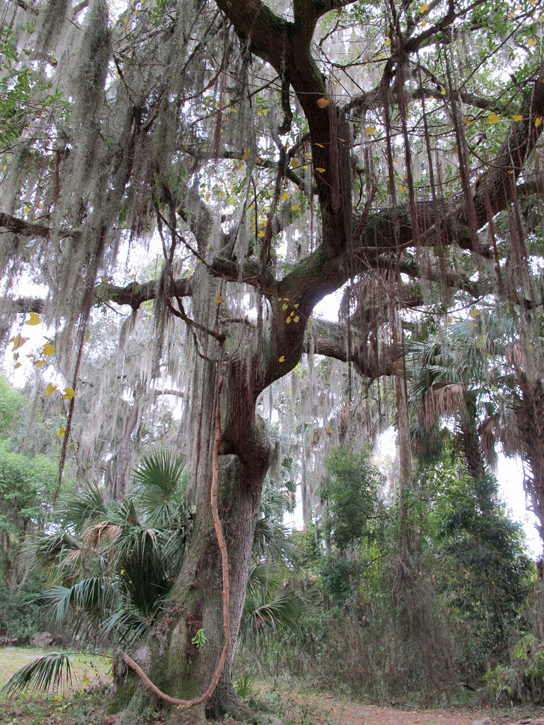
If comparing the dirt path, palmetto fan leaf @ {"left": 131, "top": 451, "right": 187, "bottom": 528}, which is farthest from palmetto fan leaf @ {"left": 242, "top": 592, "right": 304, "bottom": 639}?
palmetto fan leaf @ {"left": 131, "top": 451, "right": 187, "bottom": 528}

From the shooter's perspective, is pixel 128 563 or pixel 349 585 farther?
pixel 349 585

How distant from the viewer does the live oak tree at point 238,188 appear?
108 inches

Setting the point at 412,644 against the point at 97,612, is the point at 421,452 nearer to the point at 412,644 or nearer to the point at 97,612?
the point at 412,644

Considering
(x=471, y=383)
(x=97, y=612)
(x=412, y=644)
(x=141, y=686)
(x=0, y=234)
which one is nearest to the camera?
(x=0, y=234)

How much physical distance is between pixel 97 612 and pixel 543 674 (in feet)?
14.8

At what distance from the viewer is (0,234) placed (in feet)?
11.3

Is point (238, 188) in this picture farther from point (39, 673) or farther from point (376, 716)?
point (376, 716)

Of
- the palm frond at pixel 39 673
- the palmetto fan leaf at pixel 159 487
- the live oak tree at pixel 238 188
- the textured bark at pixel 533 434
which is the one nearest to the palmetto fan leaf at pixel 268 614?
the live oak tree at pixel 238 188

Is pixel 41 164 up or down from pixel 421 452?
up

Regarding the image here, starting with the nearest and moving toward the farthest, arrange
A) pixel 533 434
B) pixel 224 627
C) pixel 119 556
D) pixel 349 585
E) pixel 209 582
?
pixel 224 627 → pixel 209 582 → pixel 119 556 → pixel 533 434 → pixel 349 585

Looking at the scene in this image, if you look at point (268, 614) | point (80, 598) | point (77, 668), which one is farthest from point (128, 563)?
point (77, 668)

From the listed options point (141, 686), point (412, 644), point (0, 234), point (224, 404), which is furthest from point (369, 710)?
point (0, 234)

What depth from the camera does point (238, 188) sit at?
451 cm

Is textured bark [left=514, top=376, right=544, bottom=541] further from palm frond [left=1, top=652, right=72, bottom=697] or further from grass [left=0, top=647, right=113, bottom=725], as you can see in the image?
palm frond [left=1, top=652, right=72, bottom=697]
